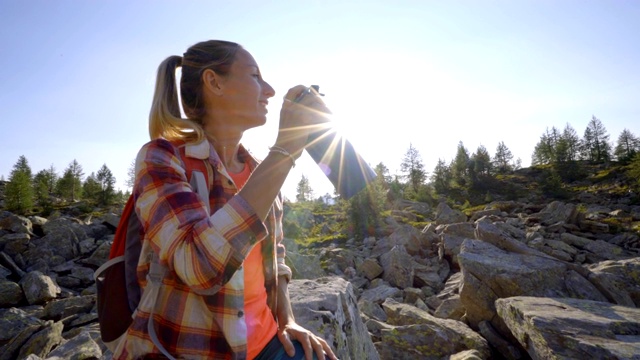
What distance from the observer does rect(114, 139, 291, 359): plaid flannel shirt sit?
155 cm

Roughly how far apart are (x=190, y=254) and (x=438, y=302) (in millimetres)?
12142

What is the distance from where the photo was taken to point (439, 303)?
11.9 metres

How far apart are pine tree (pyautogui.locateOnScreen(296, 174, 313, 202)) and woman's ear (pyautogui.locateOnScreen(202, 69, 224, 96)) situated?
93.8 metres

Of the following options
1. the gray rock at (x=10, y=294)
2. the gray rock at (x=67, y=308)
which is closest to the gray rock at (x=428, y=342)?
the gray rock at (x=67, y=308)

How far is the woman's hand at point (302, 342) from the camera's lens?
89.0 inches

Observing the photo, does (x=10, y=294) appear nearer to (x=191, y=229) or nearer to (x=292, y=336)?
(x=292, y=336)

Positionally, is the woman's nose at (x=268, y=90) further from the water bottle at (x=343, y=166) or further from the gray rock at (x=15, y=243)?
the gray rock at (x=15, y=243)

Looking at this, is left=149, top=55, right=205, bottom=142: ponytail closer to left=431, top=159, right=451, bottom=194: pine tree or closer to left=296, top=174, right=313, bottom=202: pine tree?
left=431, top=159, right=451, bottom=194: pine tree

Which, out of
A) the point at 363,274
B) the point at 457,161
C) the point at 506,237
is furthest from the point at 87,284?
the point at 457,161

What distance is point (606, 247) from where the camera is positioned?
747 inches

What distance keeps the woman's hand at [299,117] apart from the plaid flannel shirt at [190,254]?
474 millimetres

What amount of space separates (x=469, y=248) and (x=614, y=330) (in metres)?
5.47

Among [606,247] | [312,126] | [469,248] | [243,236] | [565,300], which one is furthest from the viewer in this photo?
[606,247]

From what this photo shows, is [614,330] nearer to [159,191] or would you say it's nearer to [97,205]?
[159,191]
